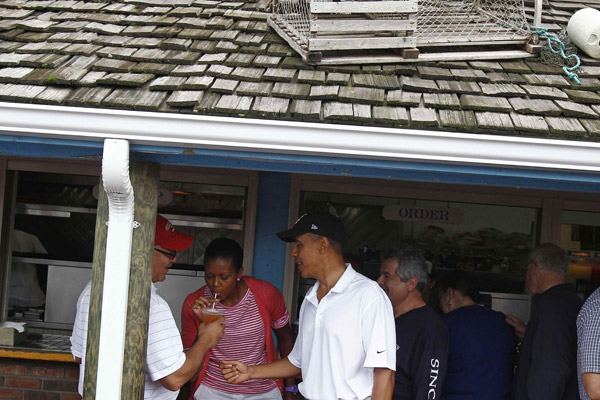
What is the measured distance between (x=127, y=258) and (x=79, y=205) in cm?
268

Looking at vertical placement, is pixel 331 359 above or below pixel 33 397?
above

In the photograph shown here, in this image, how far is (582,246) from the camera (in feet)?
19.6

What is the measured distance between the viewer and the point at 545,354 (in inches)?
154

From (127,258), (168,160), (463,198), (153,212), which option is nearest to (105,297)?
(127,258)

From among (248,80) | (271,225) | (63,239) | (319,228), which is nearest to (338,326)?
(319,228)

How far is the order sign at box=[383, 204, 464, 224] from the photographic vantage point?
589 cm

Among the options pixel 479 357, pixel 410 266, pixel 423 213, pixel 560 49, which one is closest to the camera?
pixel 410 266

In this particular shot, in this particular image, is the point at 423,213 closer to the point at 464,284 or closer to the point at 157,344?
the point at 464,284

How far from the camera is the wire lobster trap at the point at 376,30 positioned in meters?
4.28

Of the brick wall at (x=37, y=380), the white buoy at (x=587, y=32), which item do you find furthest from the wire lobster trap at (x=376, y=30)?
the brick wall at (x=37, y=380)

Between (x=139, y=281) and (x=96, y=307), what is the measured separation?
0.81ft

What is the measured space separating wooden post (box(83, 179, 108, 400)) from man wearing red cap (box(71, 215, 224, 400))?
0.51ft

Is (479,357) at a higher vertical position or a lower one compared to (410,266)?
lower

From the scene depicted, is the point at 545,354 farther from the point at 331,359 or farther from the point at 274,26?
the point at 274,26
